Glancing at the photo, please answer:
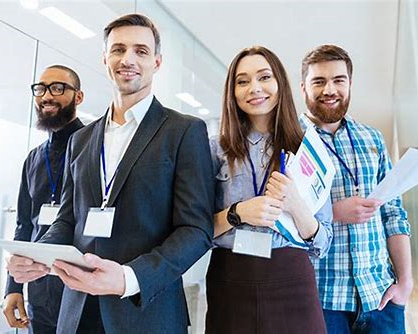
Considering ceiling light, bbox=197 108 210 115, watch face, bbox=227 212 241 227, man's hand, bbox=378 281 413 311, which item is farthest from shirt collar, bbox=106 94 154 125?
ceiling light, bbox=197 108 210 115

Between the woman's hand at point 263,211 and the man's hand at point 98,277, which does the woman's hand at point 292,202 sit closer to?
the woman's hand at point 263,211

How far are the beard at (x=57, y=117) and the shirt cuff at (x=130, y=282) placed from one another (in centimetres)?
125

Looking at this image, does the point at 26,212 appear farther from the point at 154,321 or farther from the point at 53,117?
the point at 154,321

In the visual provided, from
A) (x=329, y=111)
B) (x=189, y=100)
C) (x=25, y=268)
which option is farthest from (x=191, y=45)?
(x=25, y=268)

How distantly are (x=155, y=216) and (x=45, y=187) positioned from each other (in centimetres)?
96

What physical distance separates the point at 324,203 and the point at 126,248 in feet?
2.13

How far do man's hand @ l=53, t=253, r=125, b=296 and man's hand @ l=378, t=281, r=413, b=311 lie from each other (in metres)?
1.03

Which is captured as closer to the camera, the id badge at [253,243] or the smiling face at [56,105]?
the id badge at [253,243]

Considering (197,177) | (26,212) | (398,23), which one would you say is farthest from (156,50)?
(398,23)

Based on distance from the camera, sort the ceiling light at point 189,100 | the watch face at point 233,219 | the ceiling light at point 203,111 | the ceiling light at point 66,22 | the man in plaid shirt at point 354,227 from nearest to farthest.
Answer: the watch face at point 233,219
the man in plaid shirt at point 354,227
the ceiling light at point 66,22
the ceiling light at point 203,111
the ceiling light at point 189,100

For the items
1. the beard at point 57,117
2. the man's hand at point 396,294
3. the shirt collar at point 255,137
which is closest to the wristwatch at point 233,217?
the shirt collar at point 255,137

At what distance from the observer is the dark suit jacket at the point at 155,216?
0.98 meters

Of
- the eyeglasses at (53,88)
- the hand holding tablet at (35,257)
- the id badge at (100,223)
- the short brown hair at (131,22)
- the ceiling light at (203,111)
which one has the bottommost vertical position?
the hand holding tablet at (35,257)

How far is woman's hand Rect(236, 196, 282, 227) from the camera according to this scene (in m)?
1.06
